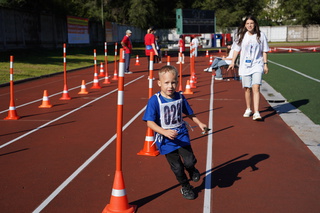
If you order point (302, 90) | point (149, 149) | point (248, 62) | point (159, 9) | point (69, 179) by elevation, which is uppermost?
point (159, 9)

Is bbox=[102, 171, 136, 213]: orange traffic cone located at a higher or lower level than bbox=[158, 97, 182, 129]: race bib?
lower

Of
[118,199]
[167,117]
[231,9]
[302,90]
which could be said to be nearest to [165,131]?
[167,117]

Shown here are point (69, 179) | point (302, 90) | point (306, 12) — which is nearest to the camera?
point (69, 179)

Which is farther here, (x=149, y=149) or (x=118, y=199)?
(x=149, y=149)

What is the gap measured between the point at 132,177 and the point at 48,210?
1.28 metres

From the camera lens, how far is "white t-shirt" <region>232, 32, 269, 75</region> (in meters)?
8.44

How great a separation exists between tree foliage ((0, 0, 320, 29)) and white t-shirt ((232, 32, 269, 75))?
31.5 m

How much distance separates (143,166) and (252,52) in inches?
157

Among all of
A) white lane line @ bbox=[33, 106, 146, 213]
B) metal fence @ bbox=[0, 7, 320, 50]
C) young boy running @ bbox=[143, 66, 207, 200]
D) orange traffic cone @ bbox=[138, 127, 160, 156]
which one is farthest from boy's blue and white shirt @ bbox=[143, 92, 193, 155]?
metal fence @ bbox=[0, 7, 320, 50]

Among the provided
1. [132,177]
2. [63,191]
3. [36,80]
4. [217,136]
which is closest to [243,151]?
[217,136]

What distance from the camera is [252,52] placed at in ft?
27.8

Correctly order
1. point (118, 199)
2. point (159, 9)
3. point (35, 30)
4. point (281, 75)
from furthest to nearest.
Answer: point (159, 9)
point (35, 30)
point (281, 75)
point (118, 199)

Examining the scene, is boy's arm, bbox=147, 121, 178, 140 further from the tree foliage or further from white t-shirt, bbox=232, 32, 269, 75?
the tree foliage

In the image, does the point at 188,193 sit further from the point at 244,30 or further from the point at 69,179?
the point at 244,30
